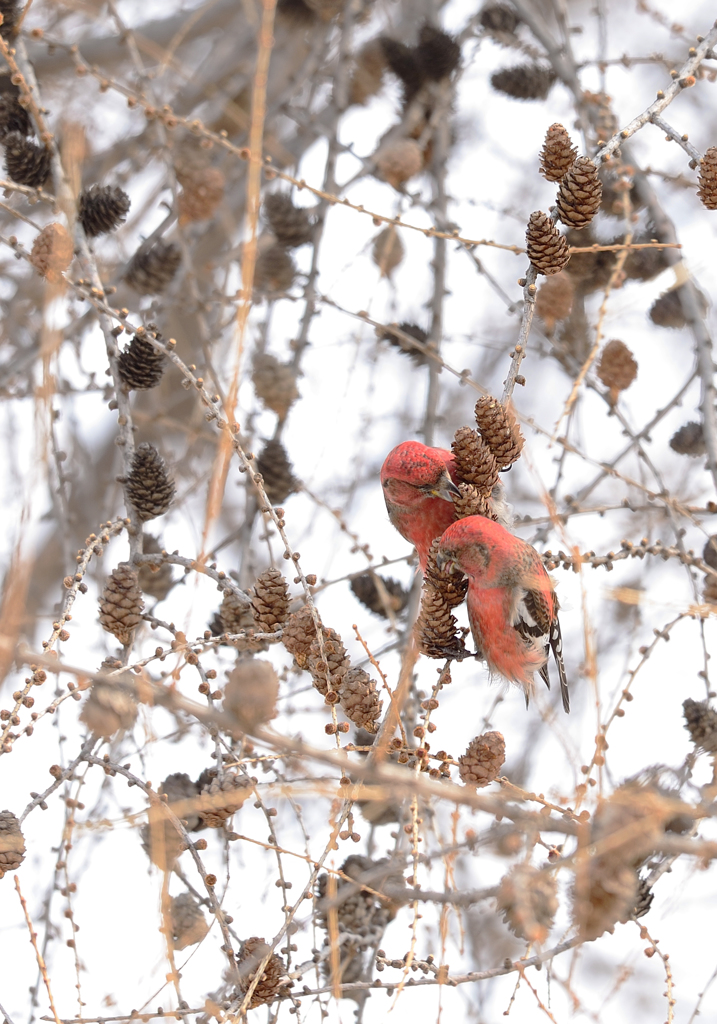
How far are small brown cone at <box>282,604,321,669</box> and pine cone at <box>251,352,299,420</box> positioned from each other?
126 cm

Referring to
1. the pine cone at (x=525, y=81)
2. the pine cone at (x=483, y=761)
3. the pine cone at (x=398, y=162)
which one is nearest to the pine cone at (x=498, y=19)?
the pine cone at (x=525, y=81)

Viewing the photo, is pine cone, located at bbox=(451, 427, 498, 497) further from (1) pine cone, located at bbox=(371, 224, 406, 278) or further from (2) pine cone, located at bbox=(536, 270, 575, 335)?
(1) pine cone, located at bbox=(371, 224, 406, 278)

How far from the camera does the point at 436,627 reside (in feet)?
6.22

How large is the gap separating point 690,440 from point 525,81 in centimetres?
144

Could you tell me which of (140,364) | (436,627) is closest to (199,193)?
(140,364)

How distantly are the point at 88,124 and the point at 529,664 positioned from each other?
327 centimetres

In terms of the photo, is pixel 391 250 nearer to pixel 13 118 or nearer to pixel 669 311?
pixel 669 311

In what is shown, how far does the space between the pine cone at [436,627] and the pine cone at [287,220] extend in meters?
1.60

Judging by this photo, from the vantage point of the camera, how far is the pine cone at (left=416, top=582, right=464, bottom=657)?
1892 mm

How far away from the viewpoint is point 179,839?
1800 millimetres

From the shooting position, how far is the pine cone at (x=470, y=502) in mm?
1923

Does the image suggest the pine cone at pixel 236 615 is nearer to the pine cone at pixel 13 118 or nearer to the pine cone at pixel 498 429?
the pine cone at pixel 498 429

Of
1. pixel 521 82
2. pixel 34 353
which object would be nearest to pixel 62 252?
pixel 34 353

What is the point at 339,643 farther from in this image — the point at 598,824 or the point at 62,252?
the point at 62,252
